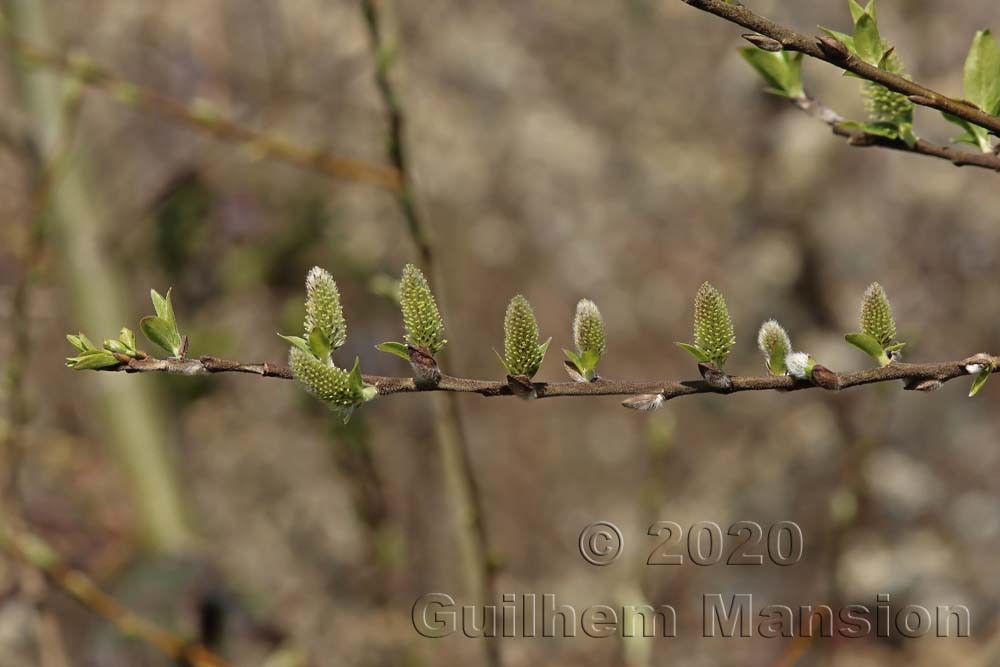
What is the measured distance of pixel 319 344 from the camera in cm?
55

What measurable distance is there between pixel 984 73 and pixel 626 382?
1.02ft

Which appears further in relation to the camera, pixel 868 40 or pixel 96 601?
pixel 96 601

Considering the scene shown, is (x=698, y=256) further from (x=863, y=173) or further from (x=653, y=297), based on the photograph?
(x=863, y=173)

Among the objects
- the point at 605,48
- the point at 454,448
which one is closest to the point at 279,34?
the point at 605,48

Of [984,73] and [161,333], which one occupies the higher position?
[984,73]

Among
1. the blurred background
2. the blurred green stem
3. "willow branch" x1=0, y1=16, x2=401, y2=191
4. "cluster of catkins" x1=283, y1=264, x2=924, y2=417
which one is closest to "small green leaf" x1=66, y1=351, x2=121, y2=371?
"cluster of catkins" x1=283, y1=264, x2=924, y2=417

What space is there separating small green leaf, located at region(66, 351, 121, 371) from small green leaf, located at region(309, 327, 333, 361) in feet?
0.36

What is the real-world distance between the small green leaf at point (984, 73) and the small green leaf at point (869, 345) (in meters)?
0.18

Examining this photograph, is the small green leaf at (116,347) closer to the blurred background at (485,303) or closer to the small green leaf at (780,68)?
the small green leaf at (780,68)

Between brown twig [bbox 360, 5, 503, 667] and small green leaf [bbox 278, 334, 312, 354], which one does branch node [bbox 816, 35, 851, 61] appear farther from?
brown twig [bbox 360, 5, 503, 667]

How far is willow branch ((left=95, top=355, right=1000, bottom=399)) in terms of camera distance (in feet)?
1.69

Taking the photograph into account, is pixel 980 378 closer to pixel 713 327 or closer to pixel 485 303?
pixel 713 327

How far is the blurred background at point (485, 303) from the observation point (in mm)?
1719
